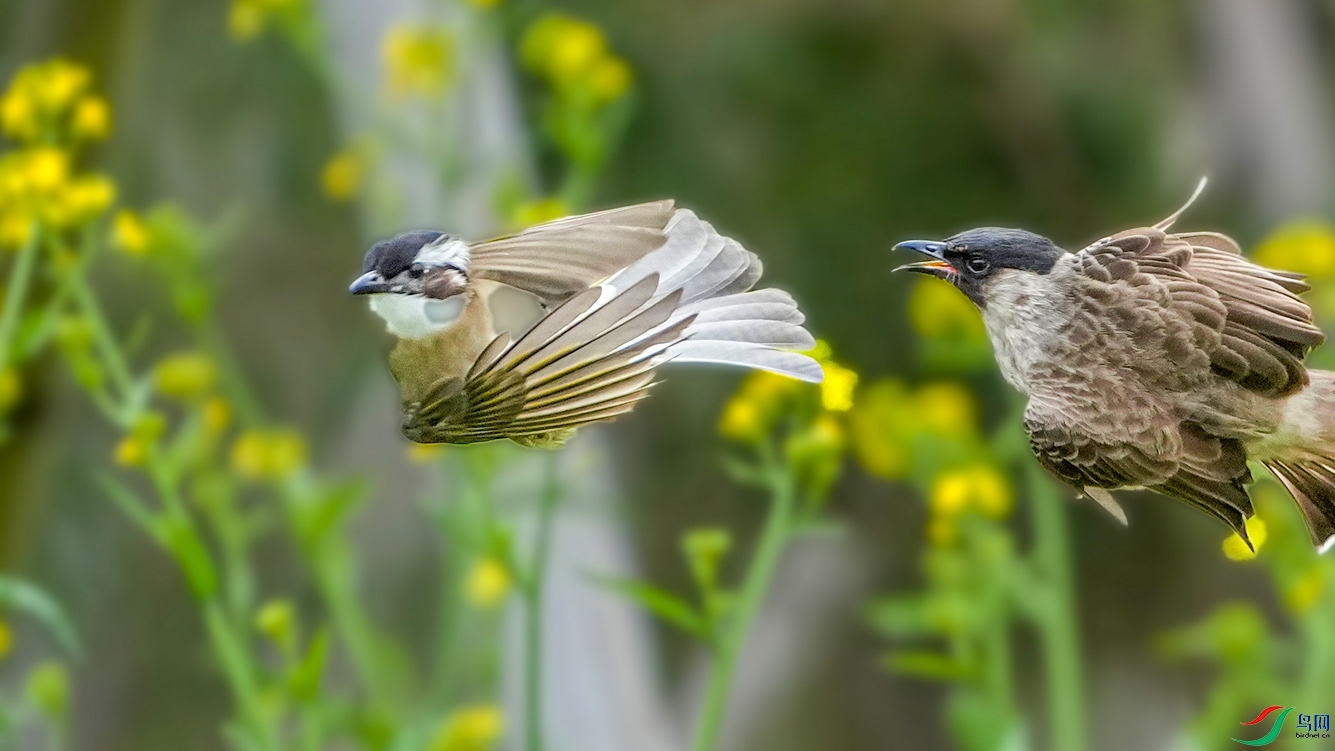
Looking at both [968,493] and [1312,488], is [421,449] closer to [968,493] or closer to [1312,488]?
[1312,488]

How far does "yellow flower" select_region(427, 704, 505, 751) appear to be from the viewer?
0.77 meters

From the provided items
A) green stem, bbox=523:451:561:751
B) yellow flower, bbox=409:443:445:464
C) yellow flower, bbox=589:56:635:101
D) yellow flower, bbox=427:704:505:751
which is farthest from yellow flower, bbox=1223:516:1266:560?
yellow flower, bbox=427:704:505:751

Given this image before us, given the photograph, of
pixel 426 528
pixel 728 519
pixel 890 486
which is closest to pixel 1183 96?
pixel 890 486

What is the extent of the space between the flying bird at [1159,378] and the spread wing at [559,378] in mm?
43

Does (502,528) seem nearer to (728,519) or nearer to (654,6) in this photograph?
(728,519)

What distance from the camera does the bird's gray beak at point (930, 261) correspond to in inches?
7.2

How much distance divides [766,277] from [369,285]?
1429mm

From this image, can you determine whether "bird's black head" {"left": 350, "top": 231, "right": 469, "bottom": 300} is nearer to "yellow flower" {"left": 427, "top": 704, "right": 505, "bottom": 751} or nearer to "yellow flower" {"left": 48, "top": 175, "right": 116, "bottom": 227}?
"yellow flower" {"left": 48, "top": 175, "right": 116, "bottom": 227}

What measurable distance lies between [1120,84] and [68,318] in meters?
2.09

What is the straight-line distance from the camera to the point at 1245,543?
170 mm

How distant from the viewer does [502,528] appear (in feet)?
2.44

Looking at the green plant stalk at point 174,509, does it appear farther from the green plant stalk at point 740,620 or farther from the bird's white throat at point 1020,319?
the bird's white throat at point 1020,319

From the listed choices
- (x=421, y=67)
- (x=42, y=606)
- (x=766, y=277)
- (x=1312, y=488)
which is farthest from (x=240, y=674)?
(x=766, y=277)

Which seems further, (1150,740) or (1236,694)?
(1150,740)
